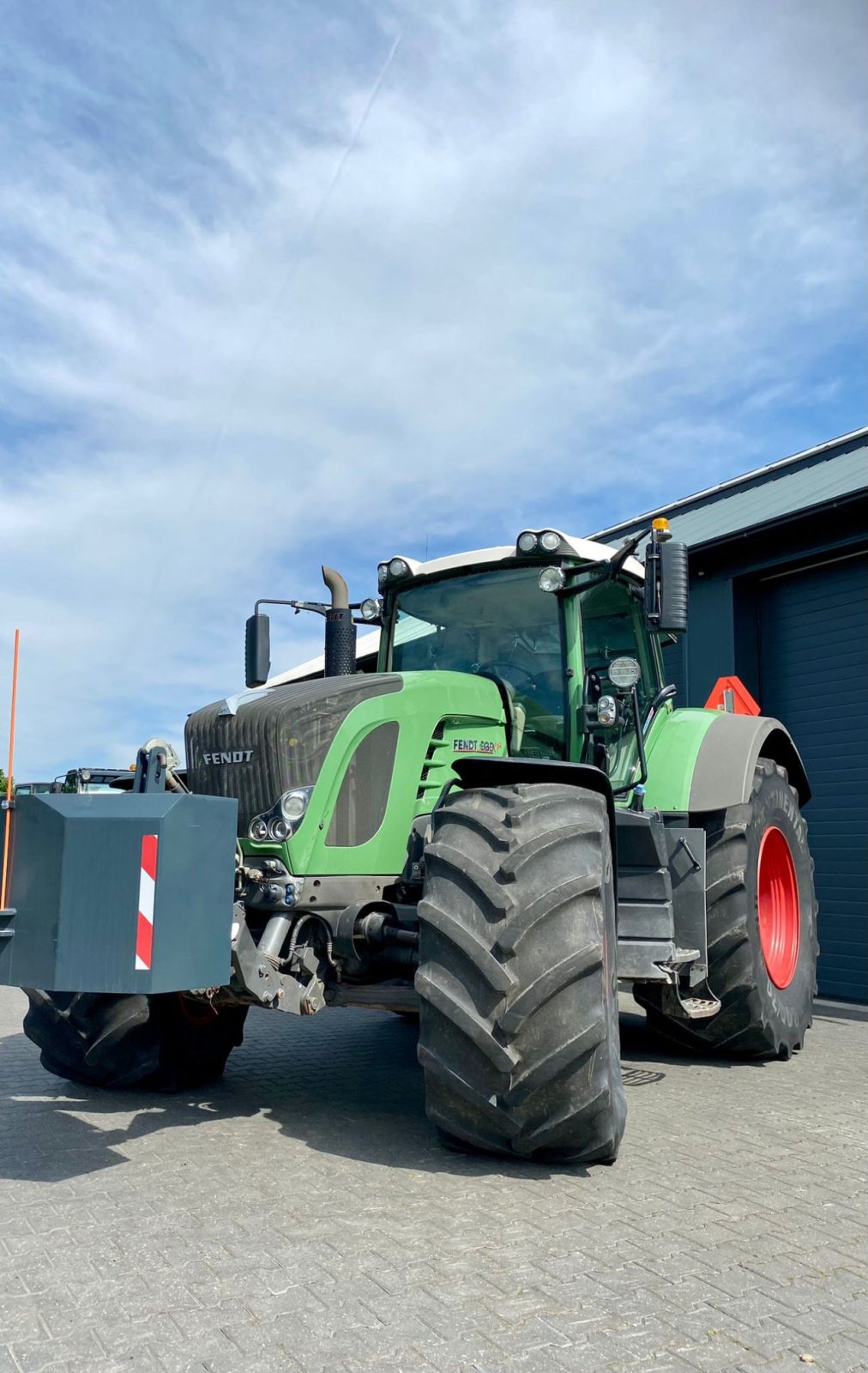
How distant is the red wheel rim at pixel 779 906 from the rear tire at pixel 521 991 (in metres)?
3.06

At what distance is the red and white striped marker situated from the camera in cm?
387

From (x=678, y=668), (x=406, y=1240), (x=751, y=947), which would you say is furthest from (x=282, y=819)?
(x=678, y=668)

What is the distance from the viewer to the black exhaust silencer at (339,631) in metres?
6.33

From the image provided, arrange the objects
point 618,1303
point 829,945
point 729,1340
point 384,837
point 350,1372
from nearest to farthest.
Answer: point 350,1372
point 729,1340
point 618,1303
point 384,837
point 829,945

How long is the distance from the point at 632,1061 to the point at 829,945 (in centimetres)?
410

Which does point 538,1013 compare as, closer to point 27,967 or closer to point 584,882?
point 584,882

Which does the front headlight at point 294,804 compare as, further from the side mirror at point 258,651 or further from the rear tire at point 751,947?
the rear tire at point 751,947

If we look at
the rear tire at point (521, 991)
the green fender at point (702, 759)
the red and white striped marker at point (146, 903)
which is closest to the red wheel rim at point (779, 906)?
the green fender at point (702, 759)

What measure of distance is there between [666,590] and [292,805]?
6.79 feet

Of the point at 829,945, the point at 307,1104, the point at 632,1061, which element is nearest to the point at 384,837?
the point at 307,1104

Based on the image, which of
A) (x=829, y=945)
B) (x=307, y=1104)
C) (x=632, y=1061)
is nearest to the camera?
(x=307, y=1104)

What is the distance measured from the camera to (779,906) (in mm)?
7352

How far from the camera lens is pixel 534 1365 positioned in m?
2.72

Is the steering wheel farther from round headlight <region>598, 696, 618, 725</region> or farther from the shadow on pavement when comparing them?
the shadow on pavement
